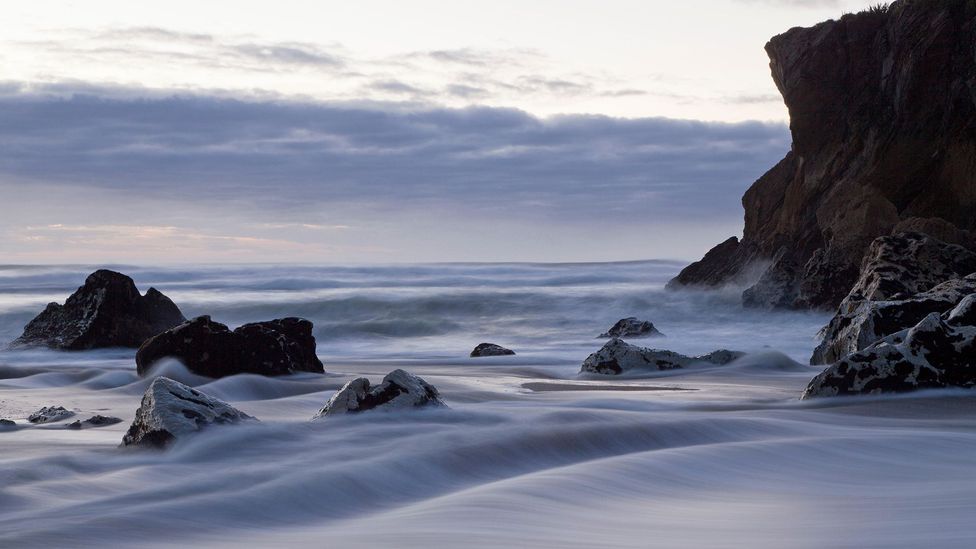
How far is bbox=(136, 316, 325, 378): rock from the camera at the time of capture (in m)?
9.93

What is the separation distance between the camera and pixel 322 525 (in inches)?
152

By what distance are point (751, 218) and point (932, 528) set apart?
21.3 metres

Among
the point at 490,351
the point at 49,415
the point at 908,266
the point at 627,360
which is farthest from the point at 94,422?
the point at 908,266

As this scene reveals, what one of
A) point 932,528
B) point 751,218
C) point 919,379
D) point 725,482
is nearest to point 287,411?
point 725,482

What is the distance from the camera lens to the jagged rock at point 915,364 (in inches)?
281

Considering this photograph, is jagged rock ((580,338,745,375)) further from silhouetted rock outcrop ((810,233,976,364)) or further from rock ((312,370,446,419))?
rock ((312,370,446,419))

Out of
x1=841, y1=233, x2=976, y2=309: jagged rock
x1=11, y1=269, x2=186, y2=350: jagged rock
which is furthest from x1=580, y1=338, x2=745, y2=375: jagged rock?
x1=11, y1=269, x2=186, y2=350: jagged rock

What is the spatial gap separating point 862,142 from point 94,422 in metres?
17.4

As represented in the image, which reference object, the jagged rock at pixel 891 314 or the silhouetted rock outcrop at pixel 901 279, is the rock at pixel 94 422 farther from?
the silhouetted rock outcrop at pixel 901 279

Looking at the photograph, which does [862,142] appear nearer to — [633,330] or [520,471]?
[633,330]

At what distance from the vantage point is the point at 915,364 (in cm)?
722

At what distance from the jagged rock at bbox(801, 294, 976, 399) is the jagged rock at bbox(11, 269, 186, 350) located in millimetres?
10690

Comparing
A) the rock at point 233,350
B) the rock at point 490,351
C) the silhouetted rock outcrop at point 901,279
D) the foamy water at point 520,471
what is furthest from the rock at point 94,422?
the rock at point 490,351

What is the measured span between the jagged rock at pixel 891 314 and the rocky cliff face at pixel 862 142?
304 inches
